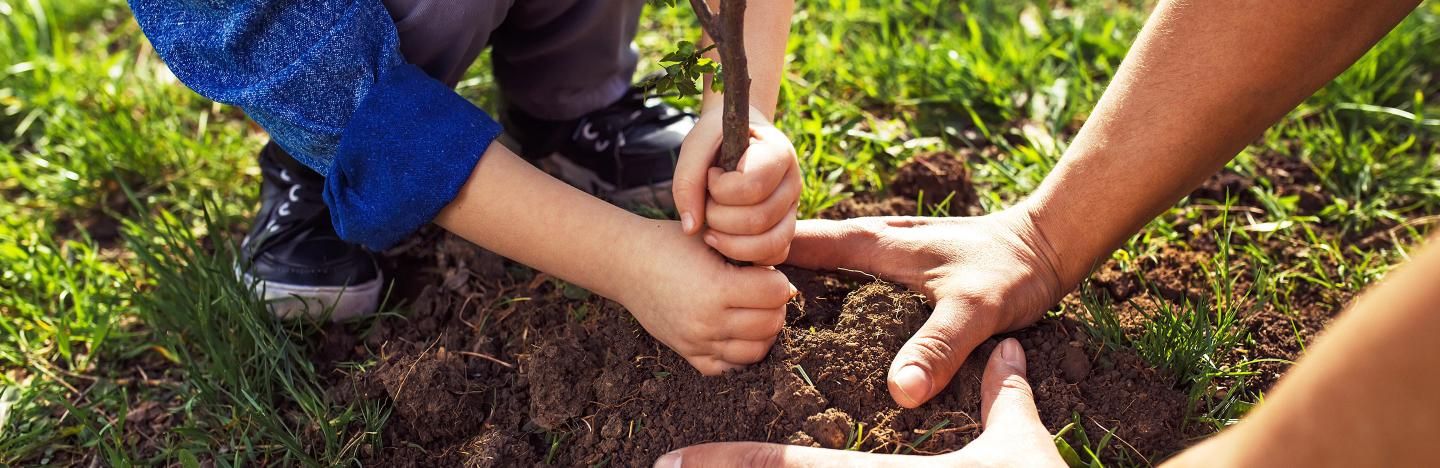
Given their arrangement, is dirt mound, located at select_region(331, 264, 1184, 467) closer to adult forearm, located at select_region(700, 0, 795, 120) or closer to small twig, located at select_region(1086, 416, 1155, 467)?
small twig, located at select_region(1086, 416, 1155, 467)

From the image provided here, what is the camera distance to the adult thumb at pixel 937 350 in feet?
5.48

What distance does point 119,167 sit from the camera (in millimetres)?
2766

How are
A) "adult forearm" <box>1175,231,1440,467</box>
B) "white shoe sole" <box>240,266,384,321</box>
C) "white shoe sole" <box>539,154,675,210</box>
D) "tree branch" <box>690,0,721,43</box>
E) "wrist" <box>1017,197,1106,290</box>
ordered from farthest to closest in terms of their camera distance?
"white shoe sole" <box>539,154,675,210</box> < "white shoe sole" <box>240,266,384,321</box> < "wrist" <box>1017,197,1106,290</box> < "tree branch" <box>690,0,721,43</box> < "adult forearm" <box>1175,231,1440,467</box>

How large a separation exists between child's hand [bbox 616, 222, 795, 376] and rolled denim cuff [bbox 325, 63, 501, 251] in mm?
342

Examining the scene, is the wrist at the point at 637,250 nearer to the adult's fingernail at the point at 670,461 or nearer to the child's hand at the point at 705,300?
the child's hand at the point at 705,300

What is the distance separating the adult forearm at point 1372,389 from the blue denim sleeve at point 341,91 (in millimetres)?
1271

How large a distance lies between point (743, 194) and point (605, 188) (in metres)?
0.95

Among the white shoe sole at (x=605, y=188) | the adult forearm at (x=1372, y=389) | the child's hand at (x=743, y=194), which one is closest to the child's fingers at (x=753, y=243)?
the child's hand at (x=743, y=194)

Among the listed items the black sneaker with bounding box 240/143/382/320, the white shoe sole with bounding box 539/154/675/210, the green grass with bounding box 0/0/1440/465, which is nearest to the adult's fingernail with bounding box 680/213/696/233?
the green grass with bounding box 0/0/1440/465

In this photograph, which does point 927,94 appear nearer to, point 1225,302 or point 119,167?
point 1225,302

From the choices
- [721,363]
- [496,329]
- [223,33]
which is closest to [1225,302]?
[721,363]

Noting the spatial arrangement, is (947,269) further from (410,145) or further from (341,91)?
(341,91)

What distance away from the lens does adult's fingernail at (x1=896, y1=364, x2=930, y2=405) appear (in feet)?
5.45

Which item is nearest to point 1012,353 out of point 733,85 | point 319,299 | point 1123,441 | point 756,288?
point 1123,441
